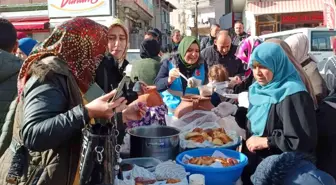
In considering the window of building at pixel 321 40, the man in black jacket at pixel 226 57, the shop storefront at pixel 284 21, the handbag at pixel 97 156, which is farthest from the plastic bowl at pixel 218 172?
the shop storefront at pixel 284 21

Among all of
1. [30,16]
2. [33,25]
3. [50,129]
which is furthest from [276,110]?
[30,16]

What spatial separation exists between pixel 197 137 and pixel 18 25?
1892cm

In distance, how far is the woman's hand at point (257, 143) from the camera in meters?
2.06

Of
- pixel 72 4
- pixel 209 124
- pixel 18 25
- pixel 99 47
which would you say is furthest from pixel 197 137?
pixel 18 25

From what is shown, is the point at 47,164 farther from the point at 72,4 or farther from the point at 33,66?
the point at 72,4

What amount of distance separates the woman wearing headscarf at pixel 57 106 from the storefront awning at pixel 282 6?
65.3ft

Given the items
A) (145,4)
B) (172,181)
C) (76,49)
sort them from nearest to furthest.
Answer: (76,49)
(172,181)
(145,4)

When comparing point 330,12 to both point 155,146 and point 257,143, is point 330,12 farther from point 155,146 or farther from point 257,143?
point 155,146

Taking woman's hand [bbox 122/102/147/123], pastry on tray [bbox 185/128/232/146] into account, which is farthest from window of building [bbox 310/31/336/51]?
woman's hand [bbox 122/102/147/123]

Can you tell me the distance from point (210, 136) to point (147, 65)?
7.24 feet

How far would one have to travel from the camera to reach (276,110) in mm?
2062

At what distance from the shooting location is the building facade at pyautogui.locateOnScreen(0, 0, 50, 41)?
18656 mm

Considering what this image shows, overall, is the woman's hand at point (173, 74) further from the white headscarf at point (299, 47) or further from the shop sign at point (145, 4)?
the shop sign at point (145, 4)

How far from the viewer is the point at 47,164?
152 centimetres
